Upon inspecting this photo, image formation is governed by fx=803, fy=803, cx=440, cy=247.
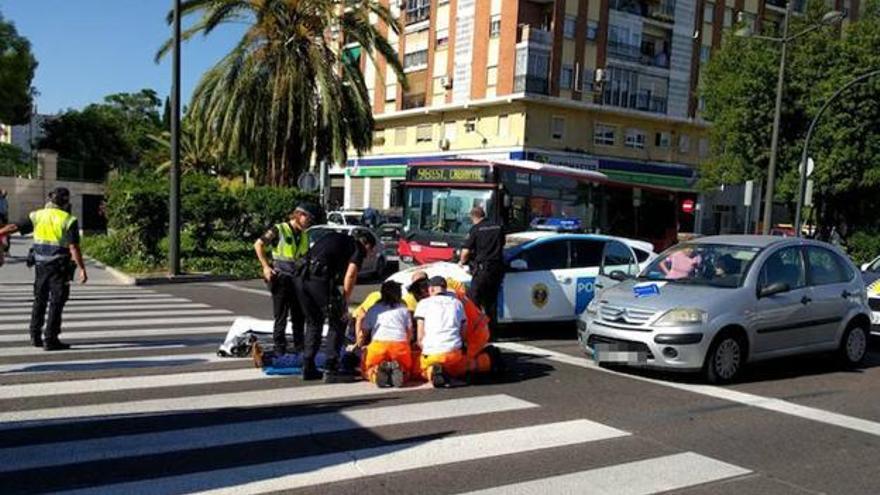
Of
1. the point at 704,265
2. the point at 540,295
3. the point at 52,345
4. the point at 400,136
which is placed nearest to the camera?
the point at 52,345

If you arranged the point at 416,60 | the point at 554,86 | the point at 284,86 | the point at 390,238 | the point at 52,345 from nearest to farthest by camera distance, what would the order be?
the point at 52,345 → the point at 284,86 → the point at 390,238 → the point at 554,86 → the point at 416,60

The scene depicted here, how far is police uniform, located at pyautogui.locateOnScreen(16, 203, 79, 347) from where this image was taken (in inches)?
347

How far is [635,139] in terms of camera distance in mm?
48750

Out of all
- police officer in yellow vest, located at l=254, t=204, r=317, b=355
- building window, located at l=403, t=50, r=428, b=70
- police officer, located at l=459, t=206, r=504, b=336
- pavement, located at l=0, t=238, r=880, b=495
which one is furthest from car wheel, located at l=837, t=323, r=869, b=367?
building window, located at l=403, t=50, r=428, b=70

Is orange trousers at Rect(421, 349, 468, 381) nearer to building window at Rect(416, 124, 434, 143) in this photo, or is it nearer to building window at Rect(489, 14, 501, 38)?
building window at Rect(489, 14, 501, 38)

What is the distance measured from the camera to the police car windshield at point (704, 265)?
8.95 metres

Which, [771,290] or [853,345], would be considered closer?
[771,290]

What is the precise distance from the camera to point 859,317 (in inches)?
390

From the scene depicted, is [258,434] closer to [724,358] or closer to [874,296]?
[724,358]

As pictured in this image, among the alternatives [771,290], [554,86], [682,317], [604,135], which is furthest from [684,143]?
[682,317]

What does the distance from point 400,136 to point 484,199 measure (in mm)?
35182

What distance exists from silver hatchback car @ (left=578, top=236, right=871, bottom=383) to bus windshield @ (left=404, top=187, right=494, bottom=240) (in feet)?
25.9

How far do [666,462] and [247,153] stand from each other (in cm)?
2376

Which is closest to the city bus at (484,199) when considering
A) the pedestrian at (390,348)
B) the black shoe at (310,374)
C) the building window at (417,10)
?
the pedestrian at (390,348)
